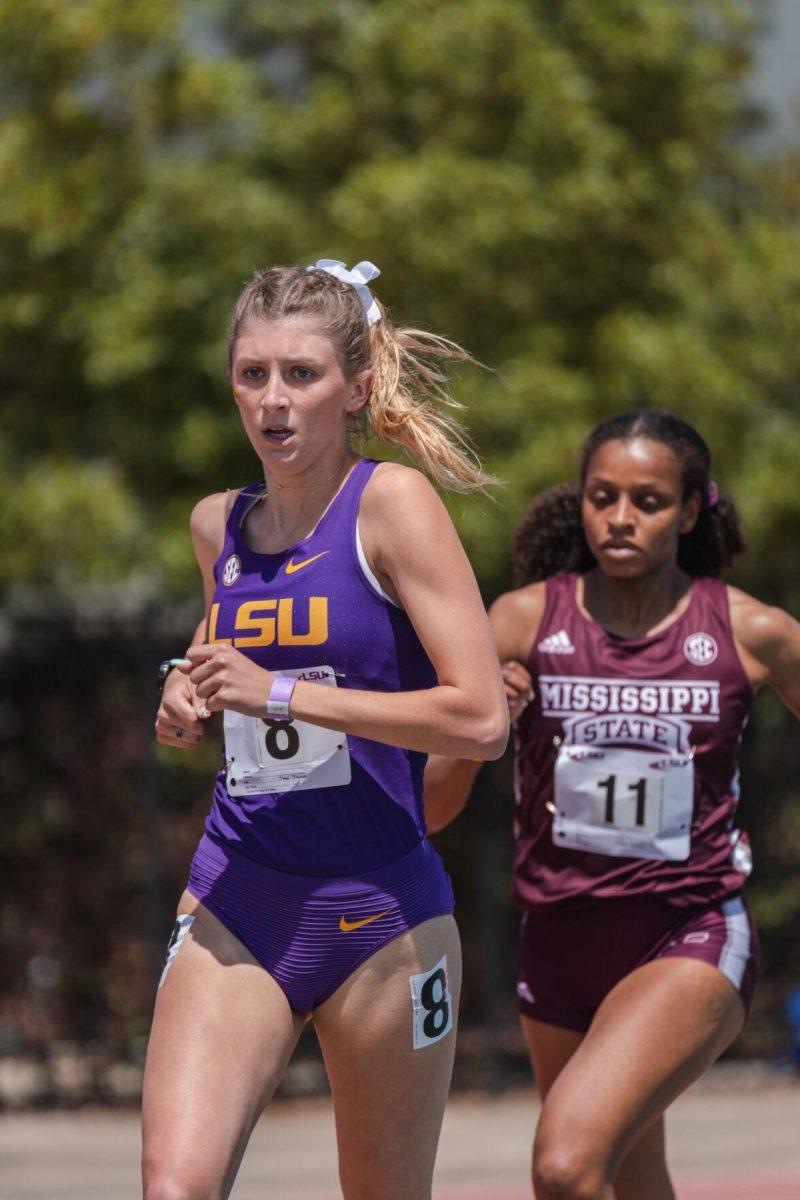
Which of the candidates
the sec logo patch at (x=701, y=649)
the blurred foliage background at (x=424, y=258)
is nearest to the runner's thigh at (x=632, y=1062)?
the sec logo patch at (x=701, y=649)

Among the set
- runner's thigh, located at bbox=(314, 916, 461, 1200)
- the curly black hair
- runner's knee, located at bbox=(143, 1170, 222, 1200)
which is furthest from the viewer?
the curly black hair

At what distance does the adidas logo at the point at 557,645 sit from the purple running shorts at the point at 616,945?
0.61m

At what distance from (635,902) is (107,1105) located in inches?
221

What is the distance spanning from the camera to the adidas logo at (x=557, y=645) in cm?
466

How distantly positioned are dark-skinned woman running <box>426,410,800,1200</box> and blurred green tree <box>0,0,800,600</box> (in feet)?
19.1

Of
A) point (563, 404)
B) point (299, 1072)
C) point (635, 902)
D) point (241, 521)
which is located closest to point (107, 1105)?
point (299, 1072)

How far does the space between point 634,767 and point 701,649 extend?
1.09 ft

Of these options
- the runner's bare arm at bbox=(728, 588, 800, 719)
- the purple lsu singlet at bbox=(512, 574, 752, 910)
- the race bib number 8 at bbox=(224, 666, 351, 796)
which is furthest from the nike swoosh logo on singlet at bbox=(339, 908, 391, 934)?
the runner's bare arm at bbox=(728, 588, 800, 719)

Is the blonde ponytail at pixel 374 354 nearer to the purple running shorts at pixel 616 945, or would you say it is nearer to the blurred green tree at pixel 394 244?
the purple running shorts at pixel 616 945

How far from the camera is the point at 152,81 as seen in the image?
11930 millimetres

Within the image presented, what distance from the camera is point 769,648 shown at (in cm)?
462

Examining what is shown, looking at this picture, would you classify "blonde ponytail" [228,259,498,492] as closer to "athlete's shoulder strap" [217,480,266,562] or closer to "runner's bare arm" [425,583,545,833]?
"athlete's shoulder strap" [217,480,266,562]

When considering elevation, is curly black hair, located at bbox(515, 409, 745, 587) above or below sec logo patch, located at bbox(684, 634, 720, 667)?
above

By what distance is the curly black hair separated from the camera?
4.73 metres
